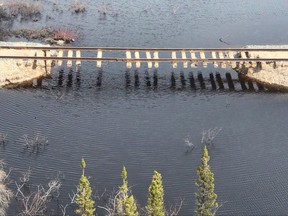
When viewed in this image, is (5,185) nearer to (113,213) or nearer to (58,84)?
(113,213)

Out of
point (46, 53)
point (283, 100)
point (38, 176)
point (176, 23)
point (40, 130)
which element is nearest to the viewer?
point (38, 176)

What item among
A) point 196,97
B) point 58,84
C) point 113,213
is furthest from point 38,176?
point 196,97

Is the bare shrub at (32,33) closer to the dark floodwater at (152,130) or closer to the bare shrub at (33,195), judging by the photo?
the dark floodwater at (152,130)

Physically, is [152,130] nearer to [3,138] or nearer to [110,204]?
Answer: [110,204]

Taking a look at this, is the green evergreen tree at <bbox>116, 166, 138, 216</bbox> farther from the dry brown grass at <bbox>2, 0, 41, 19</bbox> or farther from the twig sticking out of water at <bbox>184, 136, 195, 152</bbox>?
the dry brown grass at <bbox>2, 0, 41, 19</bbox>

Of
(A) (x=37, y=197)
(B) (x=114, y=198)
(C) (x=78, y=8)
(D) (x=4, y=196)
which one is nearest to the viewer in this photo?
(D) (x=4, y=196)

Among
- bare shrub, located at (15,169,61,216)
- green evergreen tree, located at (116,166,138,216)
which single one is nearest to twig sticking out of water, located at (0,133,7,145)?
bare shrub, located at (15,169,61,216)

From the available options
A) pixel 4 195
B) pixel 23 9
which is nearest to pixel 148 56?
pixel 23 9
